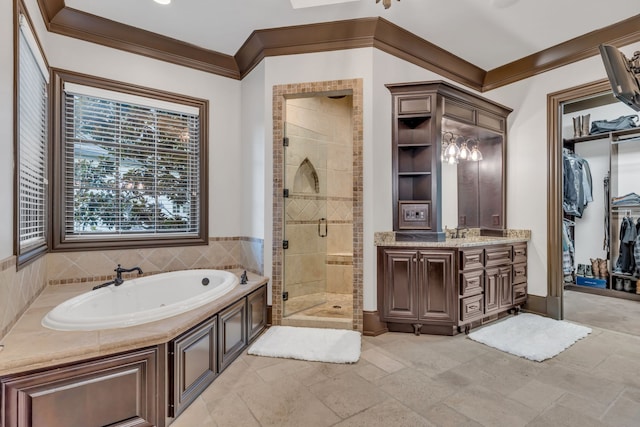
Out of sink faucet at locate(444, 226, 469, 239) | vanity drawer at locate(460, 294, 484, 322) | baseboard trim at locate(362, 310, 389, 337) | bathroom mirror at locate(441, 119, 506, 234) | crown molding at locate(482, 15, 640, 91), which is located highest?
crown molding at locate(482, 15, 640, 91)

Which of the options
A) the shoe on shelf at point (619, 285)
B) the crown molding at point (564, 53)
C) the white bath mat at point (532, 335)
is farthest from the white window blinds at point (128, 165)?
the shoe on shelf at point (619, 285)

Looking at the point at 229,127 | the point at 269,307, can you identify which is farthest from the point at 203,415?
the point at 229,127

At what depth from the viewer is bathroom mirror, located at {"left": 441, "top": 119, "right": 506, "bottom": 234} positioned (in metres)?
3.93

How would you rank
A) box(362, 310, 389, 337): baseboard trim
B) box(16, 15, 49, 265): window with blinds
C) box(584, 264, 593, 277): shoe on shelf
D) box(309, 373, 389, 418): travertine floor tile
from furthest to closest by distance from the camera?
box(584, 264, 593, 277): shoe on shelf → box(362, 310, 389, 337): baseboard trim → box(16, 15, 49, 265): window with blinds → box(309, 373, 389, 418): travertine floor tile

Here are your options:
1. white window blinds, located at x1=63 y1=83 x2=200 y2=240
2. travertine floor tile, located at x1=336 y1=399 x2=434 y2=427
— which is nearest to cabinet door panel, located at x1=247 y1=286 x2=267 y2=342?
white window blinds, located at x1=63 y1=83 x2=200 y2=240

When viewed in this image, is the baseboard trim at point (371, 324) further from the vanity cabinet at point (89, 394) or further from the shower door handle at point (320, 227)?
the vanity cabinet at point (89, 394)

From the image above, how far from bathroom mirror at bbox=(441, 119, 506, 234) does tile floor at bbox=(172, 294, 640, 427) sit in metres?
1.72

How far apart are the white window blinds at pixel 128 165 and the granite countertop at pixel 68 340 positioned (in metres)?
1.13

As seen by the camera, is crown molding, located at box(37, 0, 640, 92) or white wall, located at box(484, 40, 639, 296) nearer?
crown molding, located at box(37, 0, 640, 92)

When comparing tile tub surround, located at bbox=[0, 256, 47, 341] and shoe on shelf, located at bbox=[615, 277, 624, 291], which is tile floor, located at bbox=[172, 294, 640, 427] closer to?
tile tub surround, located at bbox=[0, 256, 47, 341]

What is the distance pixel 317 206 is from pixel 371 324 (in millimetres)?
1620

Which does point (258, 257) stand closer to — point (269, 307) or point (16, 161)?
point (269, 307)

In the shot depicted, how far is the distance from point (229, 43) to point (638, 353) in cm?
482

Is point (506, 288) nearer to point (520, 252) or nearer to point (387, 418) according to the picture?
point (520, 252)
